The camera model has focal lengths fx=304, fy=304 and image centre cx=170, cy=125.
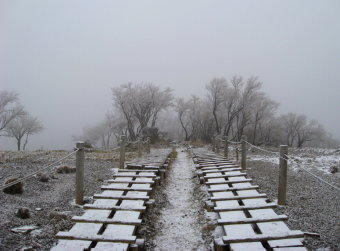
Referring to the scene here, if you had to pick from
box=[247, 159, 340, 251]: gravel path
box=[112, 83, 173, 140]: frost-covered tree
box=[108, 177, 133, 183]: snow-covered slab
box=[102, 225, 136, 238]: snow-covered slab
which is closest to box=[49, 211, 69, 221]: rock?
box=[102, 225, 136, 238]: snow-covered slab

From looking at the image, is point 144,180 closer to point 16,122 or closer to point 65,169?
point 65,169

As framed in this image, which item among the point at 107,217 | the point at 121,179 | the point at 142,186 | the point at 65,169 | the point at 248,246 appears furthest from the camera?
the point at 65,169

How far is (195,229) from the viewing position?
5164 millimetres

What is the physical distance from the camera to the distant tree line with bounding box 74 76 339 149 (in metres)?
41.4

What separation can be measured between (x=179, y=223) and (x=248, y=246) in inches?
76.0

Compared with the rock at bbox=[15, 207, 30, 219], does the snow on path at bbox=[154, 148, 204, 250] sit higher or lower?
lower

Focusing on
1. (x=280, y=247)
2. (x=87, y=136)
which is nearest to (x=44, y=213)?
(x=280, y=247)

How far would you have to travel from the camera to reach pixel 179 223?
5484 mm

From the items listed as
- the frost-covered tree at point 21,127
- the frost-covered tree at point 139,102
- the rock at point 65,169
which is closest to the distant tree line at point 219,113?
the frost-covered tree at point 139,102

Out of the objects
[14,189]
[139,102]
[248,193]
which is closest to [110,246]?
[248,193]

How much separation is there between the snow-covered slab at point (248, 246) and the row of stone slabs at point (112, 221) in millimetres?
Result: 1180

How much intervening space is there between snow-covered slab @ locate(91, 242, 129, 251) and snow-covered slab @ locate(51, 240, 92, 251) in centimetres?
14

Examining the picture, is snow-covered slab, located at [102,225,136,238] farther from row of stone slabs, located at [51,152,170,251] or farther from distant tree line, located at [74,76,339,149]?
distant tree line, located at [74,76,339,149]

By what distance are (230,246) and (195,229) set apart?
1.44m
